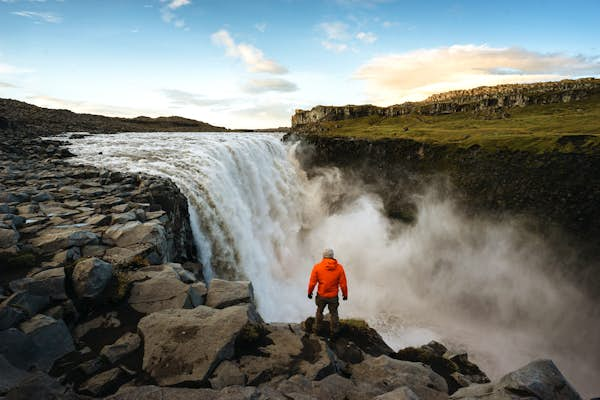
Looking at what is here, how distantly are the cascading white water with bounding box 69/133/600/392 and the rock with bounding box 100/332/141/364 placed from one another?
40.0 ft

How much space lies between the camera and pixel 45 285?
8.13 m

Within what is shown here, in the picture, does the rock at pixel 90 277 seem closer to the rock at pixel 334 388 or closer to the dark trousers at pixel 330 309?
the rock at pixel 334 388

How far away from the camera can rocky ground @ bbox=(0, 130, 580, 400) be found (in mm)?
6430

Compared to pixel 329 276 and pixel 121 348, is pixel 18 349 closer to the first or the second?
pixel 121 348

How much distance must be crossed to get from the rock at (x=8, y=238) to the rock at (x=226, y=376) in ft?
25.6

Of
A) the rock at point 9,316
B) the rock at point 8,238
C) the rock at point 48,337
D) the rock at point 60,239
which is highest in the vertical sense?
the rock at point 8,238

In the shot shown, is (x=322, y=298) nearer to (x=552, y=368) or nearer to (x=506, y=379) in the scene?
(x=506, y=379)

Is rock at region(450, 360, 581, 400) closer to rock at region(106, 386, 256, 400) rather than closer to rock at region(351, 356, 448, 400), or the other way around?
rock at region(351, 356, 448, 400)

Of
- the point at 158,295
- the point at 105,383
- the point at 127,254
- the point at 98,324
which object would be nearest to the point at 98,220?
the point at 127,254

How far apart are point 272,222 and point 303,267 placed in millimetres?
6284

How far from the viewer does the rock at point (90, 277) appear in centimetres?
846

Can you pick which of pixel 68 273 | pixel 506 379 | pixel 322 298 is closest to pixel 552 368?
pixel 506 379

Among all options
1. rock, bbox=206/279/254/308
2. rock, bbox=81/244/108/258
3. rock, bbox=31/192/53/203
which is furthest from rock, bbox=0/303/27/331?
rock, bbox=31/192/53/203

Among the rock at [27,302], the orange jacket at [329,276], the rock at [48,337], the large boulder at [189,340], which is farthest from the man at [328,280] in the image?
the rock at [27,302]
